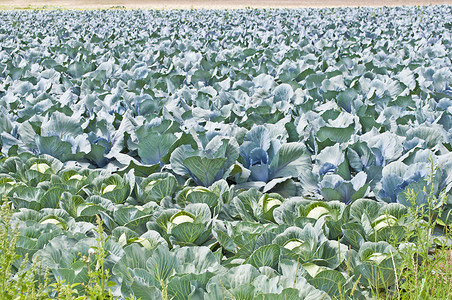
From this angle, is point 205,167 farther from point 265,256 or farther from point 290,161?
point 265,256

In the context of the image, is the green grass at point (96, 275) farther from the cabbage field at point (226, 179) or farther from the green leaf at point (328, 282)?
the green leaf at point (328, 282)

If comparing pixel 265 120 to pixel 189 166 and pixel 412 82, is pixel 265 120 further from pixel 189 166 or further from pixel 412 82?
pixel 412 82

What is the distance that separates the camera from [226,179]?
12.0 ft

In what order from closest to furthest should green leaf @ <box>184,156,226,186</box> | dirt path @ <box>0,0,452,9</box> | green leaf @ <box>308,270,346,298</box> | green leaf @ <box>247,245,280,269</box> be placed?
green leaf @ <box>308,270,346,298</box>, green leaf @ <box>247,245,280,269</box>, green leaf @ <box>184,156,226,186</box>, dirt path @ <box>0,0,452,9</box>

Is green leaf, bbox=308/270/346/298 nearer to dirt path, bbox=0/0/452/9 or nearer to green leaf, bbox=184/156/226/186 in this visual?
green leaf, bbox=184/156/226/186

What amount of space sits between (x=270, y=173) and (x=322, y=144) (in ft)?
1.66

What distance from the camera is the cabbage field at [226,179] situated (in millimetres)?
2137

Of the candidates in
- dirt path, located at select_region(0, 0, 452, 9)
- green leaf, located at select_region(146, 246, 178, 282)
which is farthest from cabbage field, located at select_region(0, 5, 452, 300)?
dirt path, located at select_region(0, 0, 452, 9)

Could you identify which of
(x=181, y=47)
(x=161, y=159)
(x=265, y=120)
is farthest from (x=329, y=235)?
(x=181, y=47)

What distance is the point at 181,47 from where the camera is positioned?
877cm

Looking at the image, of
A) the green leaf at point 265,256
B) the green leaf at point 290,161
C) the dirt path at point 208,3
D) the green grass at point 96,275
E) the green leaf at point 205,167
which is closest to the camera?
the green grass at point 96,275

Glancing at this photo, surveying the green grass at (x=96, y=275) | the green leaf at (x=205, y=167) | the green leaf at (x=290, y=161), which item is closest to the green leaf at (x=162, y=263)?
the green grass at (x=96, y=275)

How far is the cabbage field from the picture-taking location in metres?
2.14

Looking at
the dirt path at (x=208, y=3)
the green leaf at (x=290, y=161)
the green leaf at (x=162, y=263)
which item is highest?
the green leaf at (x=162, y=263)
